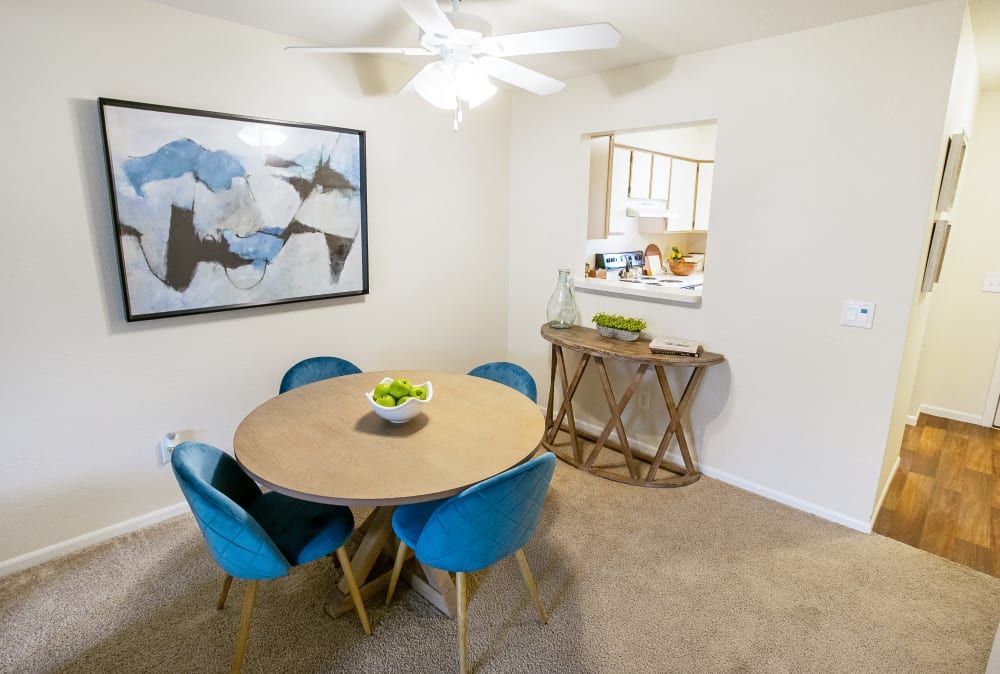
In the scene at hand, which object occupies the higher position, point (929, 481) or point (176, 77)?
point (176, 77)

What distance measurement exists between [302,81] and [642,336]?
229 cm

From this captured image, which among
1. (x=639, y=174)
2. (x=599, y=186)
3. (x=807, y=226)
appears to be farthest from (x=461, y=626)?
(x=639, y=174)

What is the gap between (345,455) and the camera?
1.67m

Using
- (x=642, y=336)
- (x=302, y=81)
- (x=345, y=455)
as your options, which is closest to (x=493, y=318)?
(x=642, y=336)

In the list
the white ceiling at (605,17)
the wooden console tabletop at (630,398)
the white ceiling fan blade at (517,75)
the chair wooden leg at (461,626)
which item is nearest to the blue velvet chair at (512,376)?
the wooden console tabletop at (630,398)

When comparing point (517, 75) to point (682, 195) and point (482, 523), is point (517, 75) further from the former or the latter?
point (682, 195)

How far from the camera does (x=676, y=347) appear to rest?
2721 millimetres

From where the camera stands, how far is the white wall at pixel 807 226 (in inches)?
83.6

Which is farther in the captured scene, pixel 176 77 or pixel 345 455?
pixel 176 77

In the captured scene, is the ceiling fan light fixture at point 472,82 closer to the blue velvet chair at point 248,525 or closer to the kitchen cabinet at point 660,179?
the blue velvet chair at point 248,525

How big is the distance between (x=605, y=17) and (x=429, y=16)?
972 mm

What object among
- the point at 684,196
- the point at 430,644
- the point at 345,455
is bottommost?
the point at 430,644

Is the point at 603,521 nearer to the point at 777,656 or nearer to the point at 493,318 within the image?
the point at 777,656

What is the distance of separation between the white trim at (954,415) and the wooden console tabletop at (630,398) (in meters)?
2.43
